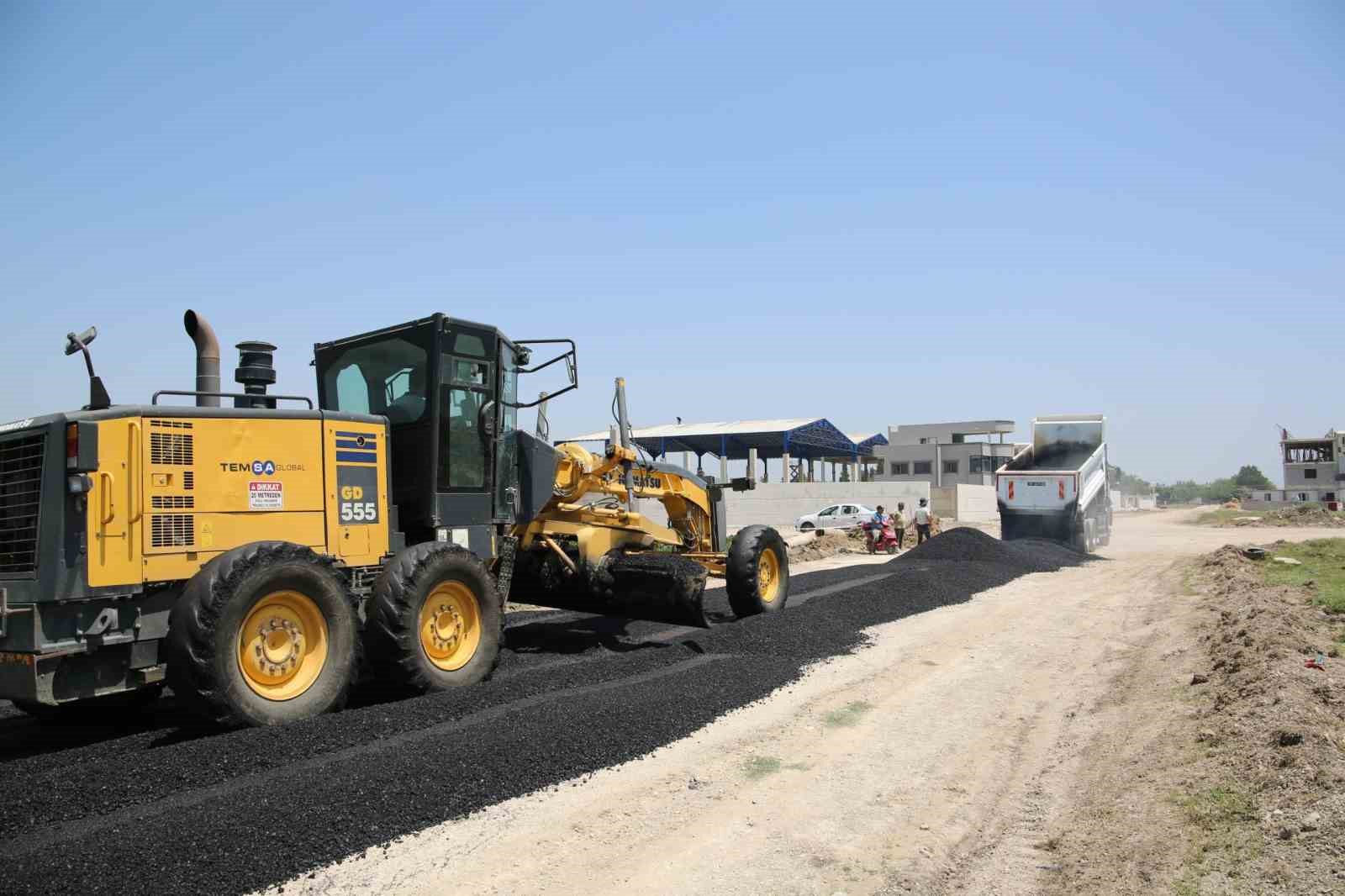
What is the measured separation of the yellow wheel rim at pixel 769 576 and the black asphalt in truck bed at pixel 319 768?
7.92ft

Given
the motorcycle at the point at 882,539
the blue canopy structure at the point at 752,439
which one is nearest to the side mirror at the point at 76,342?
the motorcycle at the point at 882,539

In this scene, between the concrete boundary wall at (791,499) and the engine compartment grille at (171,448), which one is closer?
the engine compartment grille at (171,448)

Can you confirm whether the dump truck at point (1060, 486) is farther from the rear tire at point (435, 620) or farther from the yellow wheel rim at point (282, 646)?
the yellow wheel rim at point (282, 646)

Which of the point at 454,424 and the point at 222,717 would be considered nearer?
the point at 222,717

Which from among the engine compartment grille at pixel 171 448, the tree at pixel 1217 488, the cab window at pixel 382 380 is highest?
the cab window at pixel 382 380

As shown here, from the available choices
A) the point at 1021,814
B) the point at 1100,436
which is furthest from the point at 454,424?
the point at 1100,436

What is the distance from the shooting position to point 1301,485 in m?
51.5

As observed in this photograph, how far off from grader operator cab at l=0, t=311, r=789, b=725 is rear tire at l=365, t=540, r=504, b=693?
0.02 metres

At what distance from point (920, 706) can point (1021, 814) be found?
2.37 meters

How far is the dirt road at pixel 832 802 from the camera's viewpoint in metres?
4.18

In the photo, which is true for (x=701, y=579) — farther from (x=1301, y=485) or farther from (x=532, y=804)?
(x=1301, y=485)

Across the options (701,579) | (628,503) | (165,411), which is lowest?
(701,579)

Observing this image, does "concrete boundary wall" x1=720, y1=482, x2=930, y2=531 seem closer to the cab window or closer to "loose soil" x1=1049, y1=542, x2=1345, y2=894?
the cab window

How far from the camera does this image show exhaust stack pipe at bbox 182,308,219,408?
671cm
